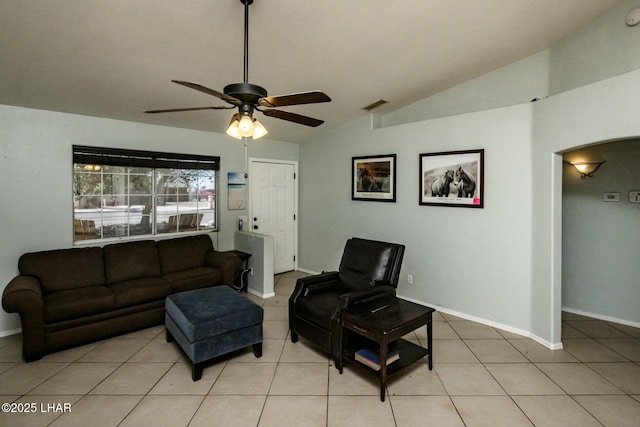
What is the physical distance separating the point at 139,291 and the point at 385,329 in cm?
262

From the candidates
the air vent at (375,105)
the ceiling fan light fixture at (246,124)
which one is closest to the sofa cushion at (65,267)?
the ceiling fan light fixture at (246,124)

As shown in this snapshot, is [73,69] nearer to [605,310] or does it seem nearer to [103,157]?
[103,157]

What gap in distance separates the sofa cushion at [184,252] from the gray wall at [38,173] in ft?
3.34

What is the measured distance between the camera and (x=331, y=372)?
8.97 feet

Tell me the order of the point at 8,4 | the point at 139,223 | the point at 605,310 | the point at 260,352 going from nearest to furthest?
the point at 8,4
the point at 260,352
the point at 605,310
the point at 139,223

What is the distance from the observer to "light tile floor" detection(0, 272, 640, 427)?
2166 millimetres

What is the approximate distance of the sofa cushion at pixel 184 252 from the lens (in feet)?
13.2

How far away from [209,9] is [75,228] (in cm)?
306

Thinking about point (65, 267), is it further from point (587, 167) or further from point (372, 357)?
point (587, 167)

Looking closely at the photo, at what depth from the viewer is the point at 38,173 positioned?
3451mm

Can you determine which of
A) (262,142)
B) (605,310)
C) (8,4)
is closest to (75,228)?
(8,4)

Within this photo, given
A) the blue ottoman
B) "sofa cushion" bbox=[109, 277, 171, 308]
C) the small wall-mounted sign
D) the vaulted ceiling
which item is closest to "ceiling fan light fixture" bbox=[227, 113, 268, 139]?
the vaulted ceiling

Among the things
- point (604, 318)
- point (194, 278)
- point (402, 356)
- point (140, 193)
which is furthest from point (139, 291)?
point (604, 318)

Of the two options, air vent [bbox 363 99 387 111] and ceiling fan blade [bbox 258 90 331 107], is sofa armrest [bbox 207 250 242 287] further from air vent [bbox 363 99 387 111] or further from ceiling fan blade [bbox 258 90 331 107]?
air vent [bbox 363 99 387 111]
